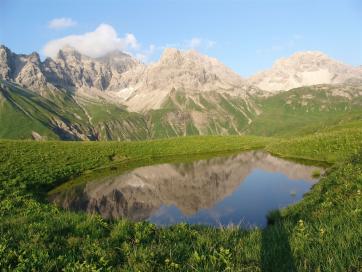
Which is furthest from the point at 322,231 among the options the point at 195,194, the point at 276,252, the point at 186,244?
the point at 195,194

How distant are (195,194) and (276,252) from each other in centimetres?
2671

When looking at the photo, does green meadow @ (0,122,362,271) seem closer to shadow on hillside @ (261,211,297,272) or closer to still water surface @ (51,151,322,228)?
shadow on hillside @ (261,211,297,272)

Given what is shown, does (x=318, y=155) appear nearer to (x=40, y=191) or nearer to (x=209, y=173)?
(x=209, y=173)

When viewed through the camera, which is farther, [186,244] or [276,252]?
[186,244]

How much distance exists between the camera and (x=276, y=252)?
32.3ft

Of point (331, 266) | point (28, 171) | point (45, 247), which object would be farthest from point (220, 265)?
point (28, 171)

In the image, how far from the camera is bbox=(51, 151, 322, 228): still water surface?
91.1ft

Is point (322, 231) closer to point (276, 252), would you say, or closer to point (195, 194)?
point (276, 252)

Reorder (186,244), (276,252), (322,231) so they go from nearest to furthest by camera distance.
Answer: (276,252) < (322,231) < (186,244)

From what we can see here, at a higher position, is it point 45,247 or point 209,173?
point 45,247

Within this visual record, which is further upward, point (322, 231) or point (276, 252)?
point (322, 231)

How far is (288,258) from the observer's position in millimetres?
9164

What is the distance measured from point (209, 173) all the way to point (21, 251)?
42274 mm

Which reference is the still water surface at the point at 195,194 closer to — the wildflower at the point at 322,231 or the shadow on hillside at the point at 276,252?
the shadow on hillside at the point at 276,252
